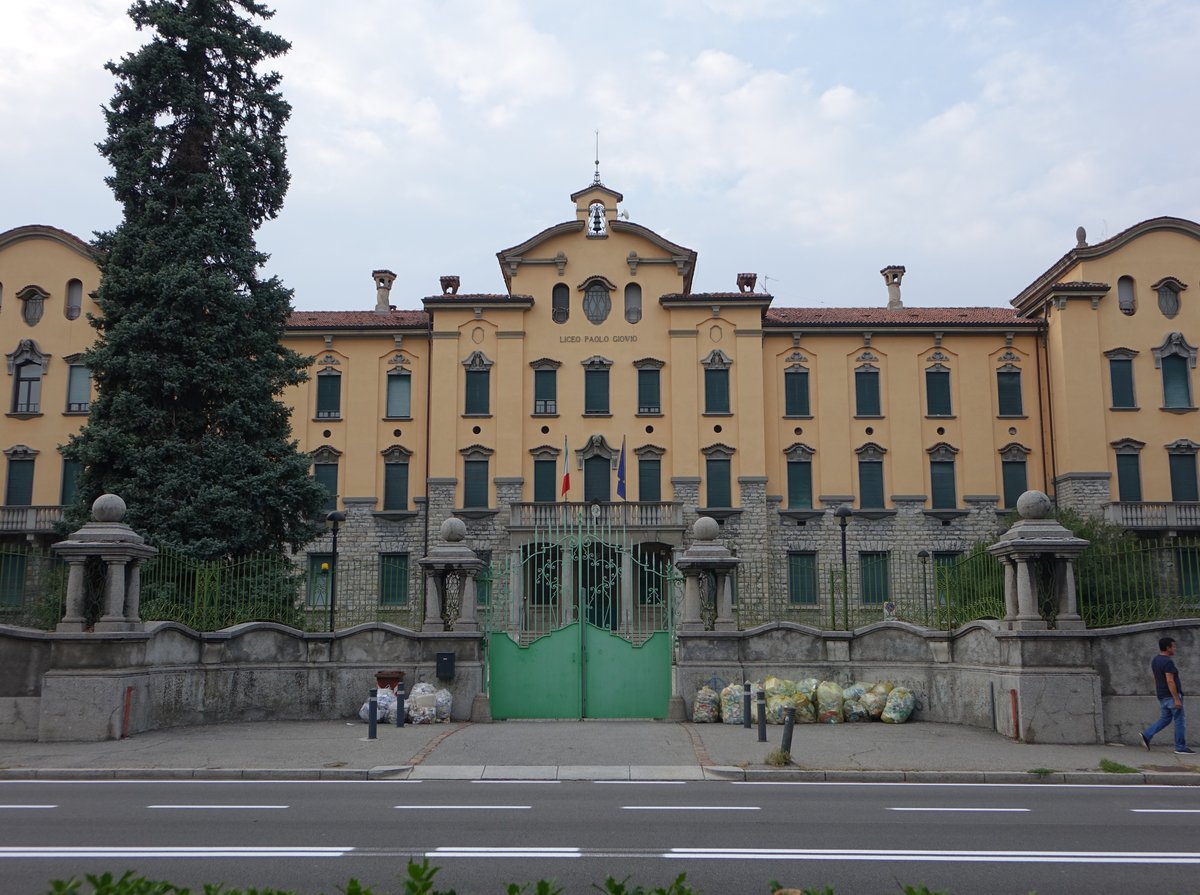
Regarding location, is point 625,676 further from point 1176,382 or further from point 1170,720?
point 1176,382

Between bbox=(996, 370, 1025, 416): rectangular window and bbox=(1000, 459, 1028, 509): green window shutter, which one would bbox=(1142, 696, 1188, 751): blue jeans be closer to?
bbox=(1000, 459, 1028, 509): green window shutter

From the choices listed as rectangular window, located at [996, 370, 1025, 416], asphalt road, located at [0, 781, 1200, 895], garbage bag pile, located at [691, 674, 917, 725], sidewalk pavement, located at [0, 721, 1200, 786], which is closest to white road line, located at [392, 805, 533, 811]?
asphalt road, located at [0, 781, 1200, 895]

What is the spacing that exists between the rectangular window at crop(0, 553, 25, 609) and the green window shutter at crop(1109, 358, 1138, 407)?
38.0 m

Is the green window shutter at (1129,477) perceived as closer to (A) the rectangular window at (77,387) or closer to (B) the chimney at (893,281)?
(B) the chimney at (893,281)

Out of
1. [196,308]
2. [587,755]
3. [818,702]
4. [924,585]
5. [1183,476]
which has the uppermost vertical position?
[196,308]

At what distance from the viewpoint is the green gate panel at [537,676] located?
19.9 m

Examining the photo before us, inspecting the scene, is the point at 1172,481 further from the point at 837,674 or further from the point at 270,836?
the point at 270,836

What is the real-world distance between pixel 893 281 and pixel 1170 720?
118 feet

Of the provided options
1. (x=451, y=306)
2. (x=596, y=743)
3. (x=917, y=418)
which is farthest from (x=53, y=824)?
(x=917, y=418)

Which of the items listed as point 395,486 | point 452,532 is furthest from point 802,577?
point 452,532

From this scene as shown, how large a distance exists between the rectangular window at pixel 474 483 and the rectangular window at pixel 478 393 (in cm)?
203

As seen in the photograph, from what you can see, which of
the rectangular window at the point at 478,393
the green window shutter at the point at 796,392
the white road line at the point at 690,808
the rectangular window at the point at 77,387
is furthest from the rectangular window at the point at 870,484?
the white road line at the point at 690,808

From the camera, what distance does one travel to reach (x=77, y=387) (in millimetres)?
42812

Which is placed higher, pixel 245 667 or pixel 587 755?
pixel 245 667
